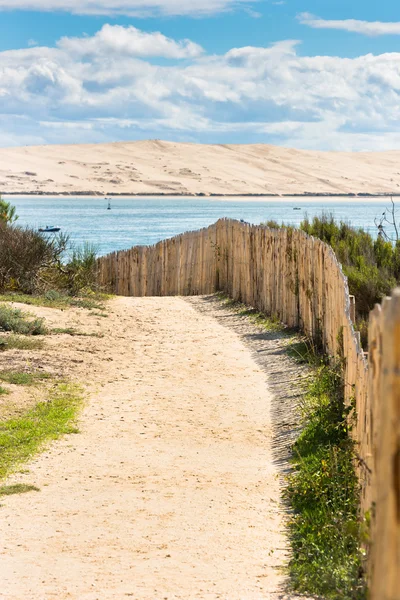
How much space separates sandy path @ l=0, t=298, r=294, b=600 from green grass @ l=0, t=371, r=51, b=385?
2.01 feet

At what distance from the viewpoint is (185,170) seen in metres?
131

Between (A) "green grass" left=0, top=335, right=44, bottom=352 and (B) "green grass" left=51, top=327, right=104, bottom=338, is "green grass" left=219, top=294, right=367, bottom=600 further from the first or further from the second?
(B) "green grass" left=51, top=327, right=104, bottom=338

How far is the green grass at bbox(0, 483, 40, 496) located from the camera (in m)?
5.88

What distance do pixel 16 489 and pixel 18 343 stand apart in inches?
190

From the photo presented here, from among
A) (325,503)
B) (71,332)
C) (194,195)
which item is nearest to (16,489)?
(325,503)

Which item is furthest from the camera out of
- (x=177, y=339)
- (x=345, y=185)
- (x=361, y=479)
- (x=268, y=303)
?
(x=345, y=185)

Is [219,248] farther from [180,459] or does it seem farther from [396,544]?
[396,544]

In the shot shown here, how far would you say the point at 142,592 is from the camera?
14.1ft

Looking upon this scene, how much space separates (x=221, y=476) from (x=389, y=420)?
13.8ft

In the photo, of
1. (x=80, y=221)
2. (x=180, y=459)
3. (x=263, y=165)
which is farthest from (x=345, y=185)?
(x=180, y=459)

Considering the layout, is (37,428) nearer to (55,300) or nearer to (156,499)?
(156,499)

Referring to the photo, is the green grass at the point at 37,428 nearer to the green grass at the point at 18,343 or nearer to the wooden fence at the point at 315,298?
the green grass at the point at 18,343

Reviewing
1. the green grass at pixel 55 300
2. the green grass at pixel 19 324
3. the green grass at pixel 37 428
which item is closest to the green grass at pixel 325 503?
the green grass at pixel 37 428

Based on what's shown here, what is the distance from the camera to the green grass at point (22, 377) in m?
8.95
